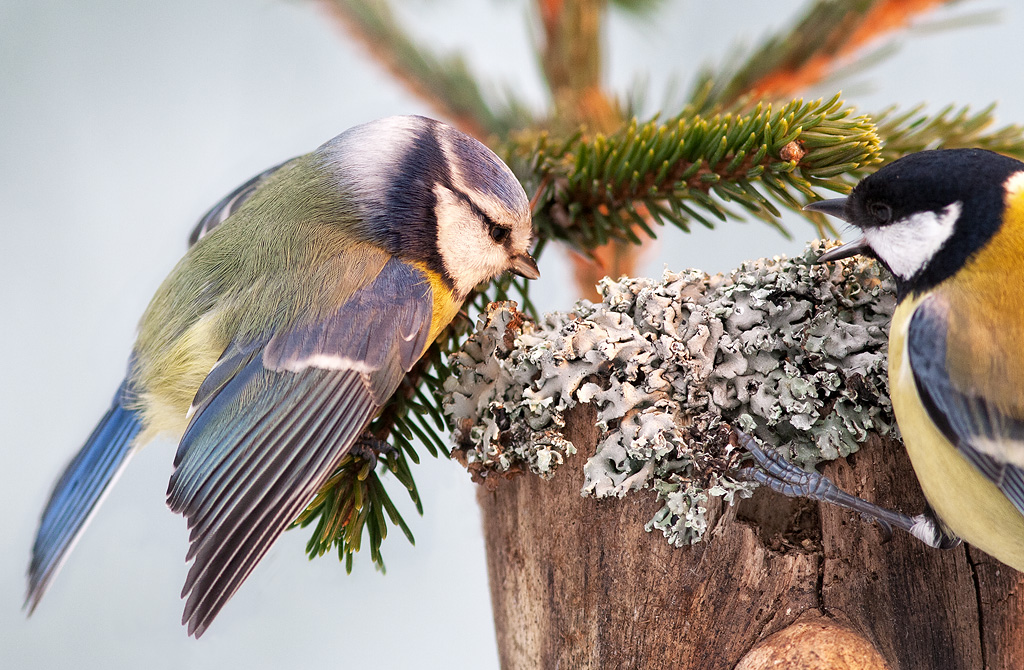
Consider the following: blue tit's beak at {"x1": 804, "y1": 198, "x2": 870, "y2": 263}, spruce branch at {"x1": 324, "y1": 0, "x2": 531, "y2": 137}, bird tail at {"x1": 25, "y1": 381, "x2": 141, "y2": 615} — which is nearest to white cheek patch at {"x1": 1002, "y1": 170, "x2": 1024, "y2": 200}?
blue tit's beak at {"x1": 804, "y1": 198, "x2": 870, "y2": 263}

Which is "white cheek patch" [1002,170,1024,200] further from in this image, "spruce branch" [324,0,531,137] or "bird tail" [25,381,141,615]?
"bird tail" [25,381,141,615]

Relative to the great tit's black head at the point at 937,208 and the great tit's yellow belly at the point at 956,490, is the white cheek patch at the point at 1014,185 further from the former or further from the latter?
the great tit's yellow belly at the point at 956,490

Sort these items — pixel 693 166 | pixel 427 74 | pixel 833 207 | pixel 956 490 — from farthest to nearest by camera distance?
pixel 427 74
pixel 693 166
pixel 833 207
pixel 956 490

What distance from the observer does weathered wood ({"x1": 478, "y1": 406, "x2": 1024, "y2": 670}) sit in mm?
685

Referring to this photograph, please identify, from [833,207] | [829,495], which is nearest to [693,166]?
[833,207]

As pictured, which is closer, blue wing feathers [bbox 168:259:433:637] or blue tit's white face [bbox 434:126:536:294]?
blue wing feathers [bbox 168:259:433:637]

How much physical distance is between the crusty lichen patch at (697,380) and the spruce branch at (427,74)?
24.0 inches

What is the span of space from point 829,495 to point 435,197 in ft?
1.70

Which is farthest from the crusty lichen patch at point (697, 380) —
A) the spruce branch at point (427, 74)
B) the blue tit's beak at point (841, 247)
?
the spruce branch at point (427, 74)

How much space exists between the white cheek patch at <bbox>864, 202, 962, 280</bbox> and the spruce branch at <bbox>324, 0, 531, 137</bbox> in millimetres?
698

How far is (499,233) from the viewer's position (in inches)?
37.0

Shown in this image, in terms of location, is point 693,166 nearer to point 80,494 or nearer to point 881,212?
point 881,212

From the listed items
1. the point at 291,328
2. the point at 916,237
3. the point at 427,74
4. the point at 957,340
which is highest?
the point at 427,74

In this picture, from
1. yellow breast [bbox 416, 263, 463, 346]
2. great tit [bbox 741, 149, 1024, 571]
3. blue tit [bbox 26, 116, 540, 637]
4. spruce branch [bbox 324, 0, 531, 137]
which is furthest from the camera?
spruce branch [bbox 324, 0, 531, 137]
